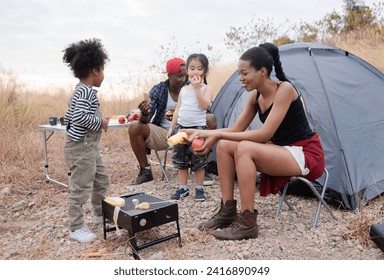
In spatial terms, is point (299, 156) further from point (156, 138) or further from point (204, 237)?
point (156, 138)

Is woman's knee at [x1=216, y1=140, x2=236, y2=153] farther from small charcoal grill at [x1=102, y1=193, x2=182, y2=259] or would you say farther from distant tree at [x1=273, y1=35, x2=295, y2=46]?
distant tree at [x1=273, y1=35, x2=295, y2=46]

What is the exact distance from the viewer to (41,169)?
17.8ft

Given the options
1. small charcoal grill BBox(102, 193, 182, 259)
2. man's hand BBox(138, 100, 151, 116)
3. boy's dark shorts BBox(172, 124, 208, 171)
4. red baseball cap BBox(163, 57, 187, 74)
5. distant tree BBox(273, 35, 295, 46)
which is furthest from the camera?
distant tree BBox(273, 35, 295, 46)

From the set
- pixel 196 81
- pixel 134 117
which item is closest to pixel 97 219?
pixel 196 81

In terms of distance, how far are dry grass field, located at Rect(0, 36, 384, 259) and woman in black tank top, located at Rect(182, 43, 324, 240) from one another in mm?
293

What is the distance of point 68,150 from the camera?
3.02m

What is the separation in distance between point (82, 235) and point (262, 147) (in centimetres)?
147

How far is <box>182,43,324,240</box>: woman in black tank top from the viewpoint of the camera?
2.88m

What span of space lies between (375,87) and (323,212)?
1.54 meters

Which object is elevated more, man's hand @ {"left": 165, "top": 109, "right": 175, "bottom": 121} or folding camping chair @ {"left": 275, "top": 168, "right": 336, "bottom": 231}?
man's hand @ {"left": 165, "top": 109, "right": 175, "bottom": 121}

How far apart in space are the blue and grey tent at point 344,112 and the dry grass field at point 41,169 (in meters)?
0.28

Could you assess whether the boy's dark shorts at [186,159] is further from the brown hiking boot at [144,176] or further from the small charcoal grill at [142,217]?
the small charcoal grill at [142,217]

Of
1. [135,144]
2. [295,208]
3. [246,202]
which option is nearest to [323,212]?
[295,208]

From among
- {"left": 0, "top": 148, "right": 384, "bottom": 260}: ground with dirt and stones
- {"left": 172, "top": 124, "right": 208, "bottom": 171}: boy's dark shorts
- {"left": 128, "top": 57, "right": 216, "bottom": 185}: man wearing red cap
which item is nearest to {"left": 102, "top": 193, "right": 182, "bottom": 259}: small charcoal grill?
{"left": 0, "top": 148, "right": 384, "bottom": 260}: ground with dirt and stones
